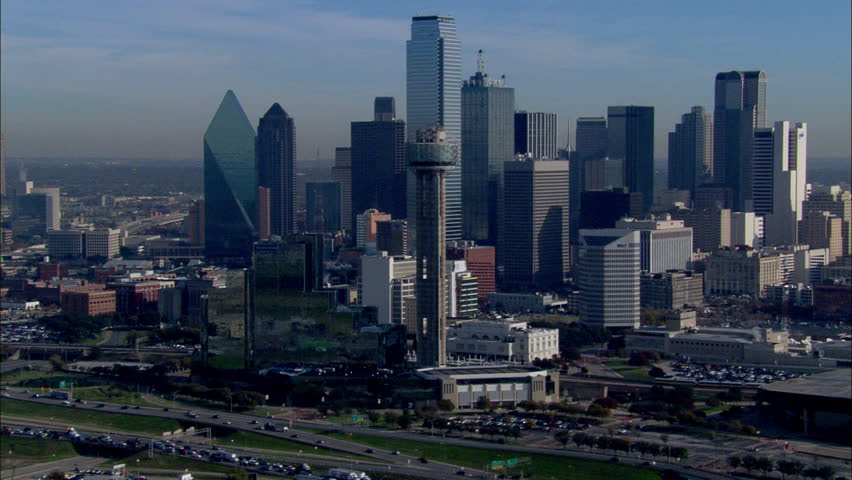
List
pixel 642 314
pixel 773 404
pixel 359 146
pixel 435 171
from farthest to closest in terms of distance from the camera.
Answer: pixel 359 146, pixel 642 314, pixel 435 171, pixel 773 404

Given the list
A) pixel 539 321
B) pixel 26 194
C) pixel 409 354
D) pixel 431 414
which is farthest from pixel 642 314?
pixel 26 194

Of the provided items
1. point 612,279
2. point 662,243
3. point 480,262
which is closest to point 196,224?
point 480,262

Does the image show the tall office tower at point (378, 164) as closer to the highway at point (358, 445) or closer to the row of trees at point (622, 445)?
the highway at point (358, 445)

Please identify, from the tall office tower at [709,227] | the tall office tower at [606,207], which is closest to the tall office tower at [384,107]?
the tall office tower at [606,207]

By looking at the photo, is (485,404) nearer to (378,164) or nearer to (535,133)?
(378,164)

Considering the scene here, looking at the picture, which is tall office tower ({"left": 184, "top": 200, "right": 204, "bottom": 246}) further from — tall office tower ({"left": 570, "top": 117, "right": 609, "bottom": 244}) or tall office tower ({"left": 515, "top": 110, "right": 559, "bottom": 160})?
tall office tower ({"left": 570, "top": 117, "right": 609, "bottom": 244})

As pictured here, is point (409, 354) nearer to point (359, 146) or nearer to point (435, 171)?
point (435, 171)
